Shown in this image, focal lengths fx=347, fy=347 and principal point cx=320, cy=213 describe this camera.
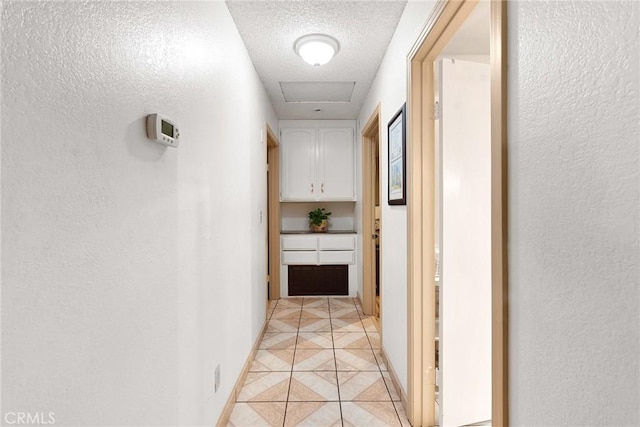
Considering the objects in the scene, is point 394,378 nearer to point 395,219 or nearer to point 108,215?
point 395,219

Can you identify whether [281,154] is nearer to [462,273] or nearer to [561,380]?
[462,273]

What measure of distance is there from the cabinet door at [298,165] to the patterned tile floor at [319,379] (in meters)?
1.67

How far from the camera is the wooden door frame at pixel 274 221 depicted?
14.5ft

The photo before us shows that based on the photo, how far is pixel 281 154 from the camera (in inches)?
181

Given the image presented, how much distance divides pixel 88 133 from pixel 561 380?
1223 mm

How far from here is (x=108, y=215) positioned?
0.89 m

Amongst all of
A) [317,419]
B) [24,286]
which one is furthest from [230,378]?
[24,286]

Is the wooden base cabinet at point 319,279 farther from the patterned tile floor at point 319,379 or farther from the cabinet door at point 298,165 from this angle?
the cabinet door at point 298,165

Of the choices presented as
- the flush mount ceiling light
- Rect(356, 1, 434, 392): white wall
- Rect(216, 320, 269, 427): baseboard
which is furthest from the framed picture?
Rect(216, 320, 269, 427): baseboard

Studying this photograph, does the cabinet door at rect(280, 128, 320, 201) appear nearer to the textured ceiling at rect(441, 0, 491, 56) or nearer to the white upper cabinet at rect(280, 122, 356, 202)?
the white upper cabinet at rect(280, 122, 356, 202)

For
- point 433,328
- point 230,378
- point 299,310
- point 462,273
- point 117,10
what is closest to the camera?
point 117,10

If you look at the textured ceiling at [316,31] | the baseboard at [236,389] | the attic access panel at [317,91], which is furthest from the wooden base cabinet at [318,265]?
the textured ceiling at [316,31]

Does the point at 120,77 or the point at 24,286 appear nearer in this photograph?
the point at 24,286

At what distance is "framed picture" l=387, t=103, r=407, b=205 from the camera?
2.07 meters
